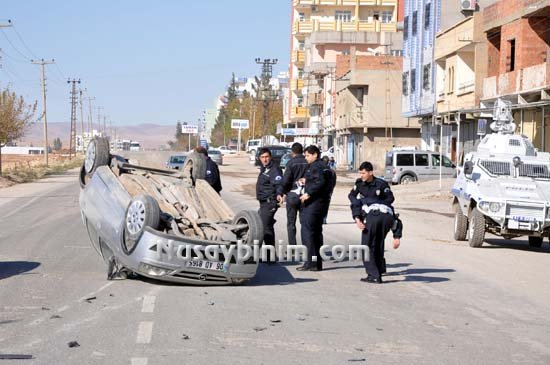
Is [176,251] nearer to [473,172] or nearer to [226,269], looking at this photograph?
[226,269]

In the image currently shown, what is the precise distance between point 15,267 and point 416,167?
34046mm

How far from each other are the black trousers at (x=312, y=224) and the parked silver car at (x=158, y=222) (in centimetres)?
123

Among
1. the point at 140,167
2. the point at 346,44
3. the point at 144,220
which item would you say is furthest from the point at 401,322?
the point at 346,44

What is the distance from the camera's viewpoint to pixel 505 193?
1862cm

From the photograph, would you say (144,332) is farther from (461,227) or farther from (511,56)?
(511,56)

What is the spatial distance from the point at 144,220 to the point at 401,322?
3.48m

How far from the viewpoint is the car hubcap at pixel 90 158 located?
44.1 feet

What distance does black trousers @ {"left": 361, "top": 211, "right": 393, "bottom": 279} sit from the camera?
12.6 meters

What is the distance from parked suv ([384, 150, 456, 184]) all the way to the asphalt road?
2879 centimetres

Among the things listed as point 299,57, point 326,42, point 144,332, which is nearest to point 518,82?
point 144,332

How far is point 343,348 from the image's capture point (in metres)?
8.25

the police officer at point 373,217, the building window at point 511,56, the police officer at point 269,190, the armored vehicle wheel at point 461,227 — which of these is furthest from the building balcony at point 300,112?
the police officer at point 373,217

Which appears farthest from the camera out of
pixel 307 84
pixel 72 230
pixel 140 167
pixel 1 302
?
pixel 307 84

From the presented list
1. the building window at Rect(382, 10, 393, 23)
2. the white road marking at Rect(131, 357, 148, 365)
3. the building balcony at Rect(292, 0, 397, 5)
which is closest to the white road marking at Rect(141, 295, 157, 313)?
the white road marking at Rect(131, 357, 148, 365)
